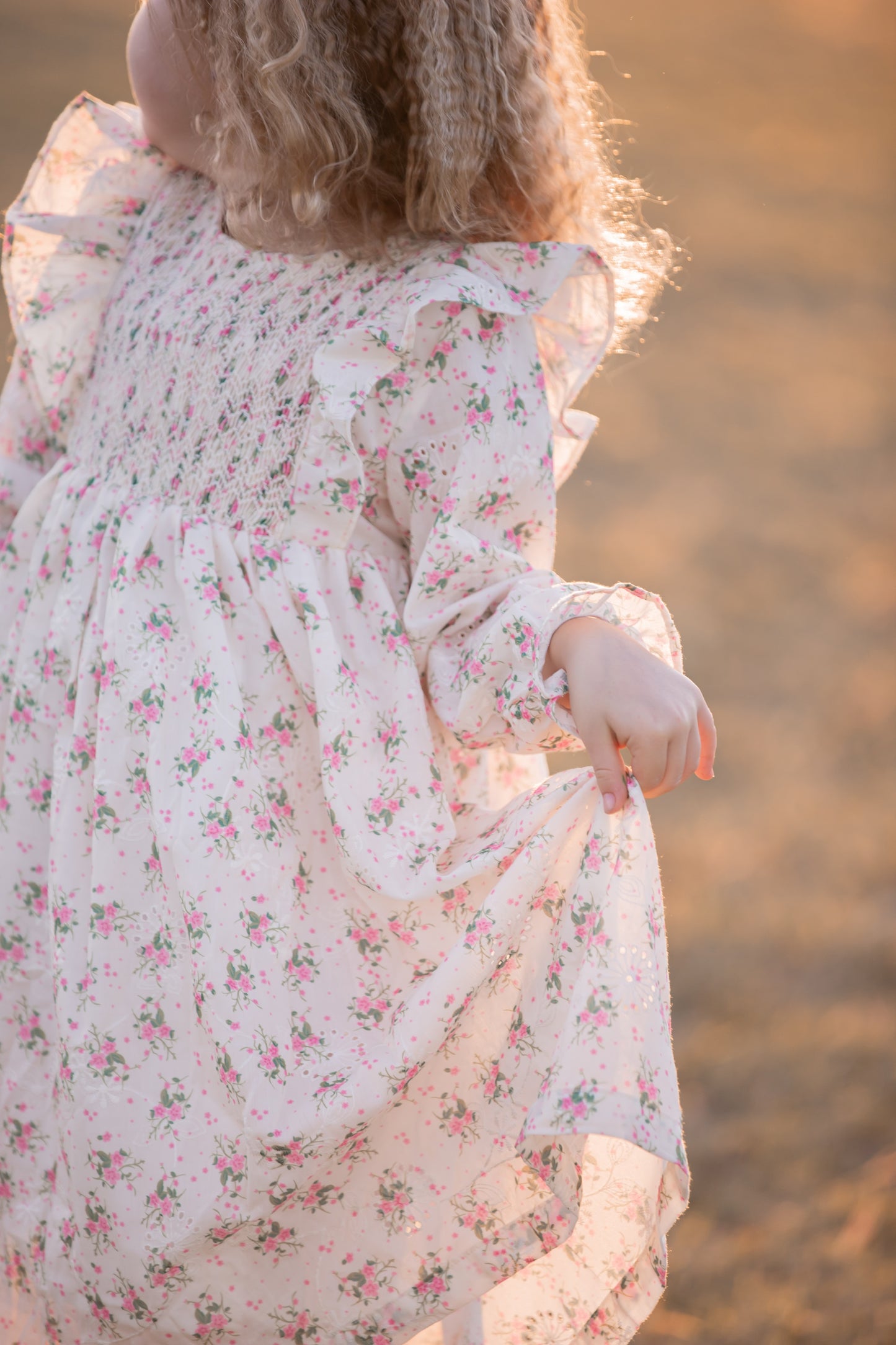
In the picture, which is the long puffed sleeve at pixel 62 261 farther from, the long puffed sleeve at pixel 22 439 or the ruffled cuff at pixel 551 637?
the ruffled cuff at pixel 551 637

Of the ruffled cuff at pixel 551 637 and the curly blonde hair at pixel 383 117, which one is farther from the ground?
the curly blonde hair at pixel 383 117

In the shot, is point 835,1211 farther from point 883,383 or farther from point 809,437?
point 883,383

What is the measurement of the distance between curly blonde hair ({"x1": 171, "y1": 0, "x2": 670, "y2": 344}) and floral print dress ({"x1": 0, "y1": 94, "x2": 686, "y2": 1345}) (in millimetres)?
39

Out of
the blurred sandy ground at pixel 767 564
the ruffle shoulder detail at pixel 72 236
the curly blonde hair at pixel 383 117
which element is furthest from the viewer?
the blurred sandy ground at pixel 767 564

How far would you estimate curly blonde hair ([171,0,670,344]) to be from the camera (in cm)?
77

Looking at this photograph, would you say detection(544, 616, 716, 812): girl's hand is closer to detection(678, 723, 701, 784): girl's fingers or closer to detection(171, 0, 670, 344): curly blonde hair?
detection(678, 723, 701, 784): girl's fingers

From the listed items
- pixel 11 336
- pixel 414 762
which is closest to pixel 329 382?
pixel 414 762

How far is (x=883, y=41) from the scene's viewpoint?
4.85 metres

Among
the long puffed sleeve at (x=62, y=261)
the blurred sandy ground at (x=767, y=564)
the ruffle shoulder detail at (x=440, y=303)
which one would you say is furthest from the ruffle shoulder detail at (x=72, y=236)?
the blurred sandy ground at (x=767, y=564)

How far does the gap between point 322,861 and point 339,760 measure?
0.08m

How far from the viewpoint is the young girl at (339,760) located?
0.70 metres

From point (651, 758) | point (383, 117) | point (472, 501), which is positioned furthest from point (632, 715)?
point (383, 117)

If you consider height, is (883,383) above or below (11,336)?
below

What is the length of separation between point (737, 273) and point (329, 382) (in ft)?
14.4
